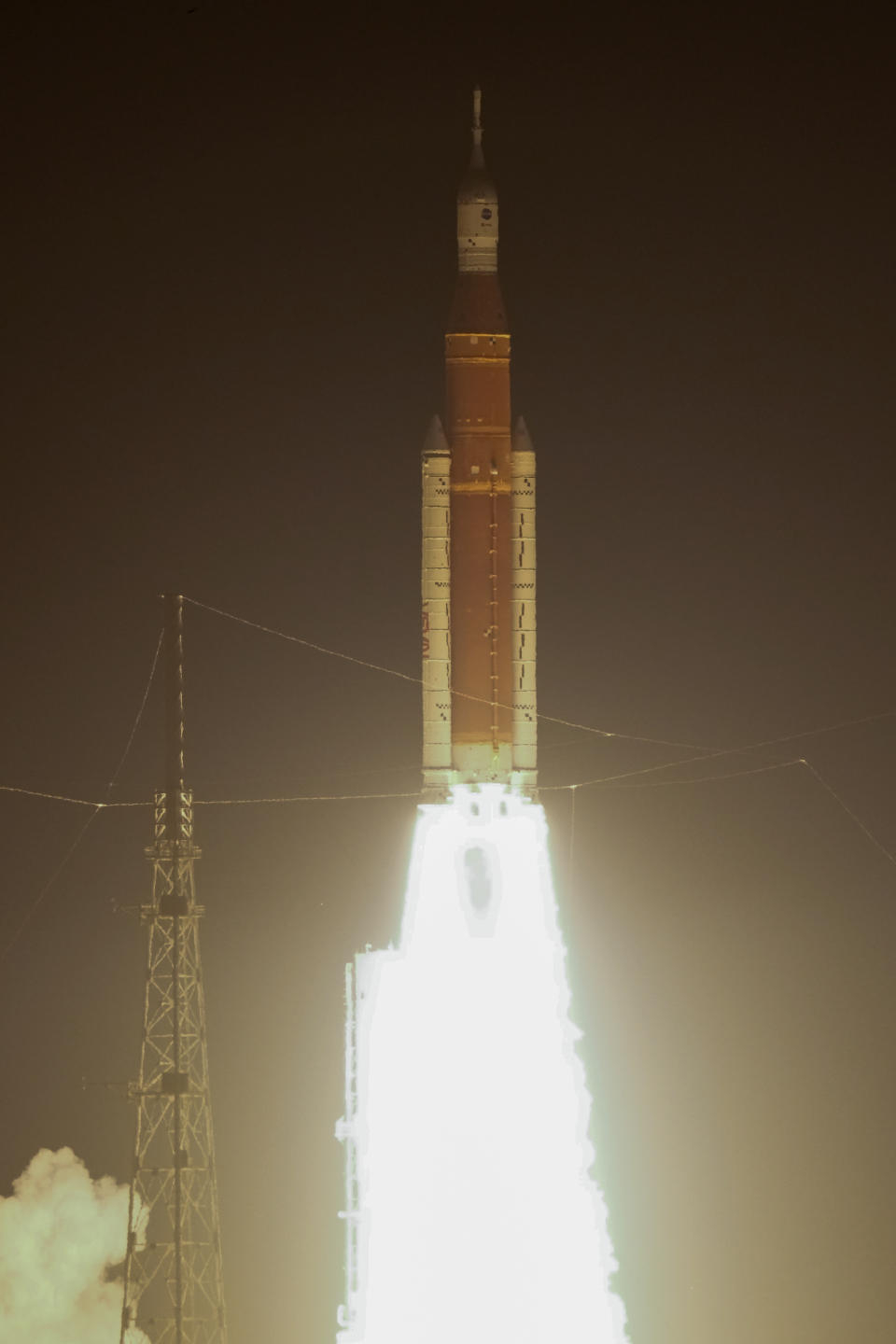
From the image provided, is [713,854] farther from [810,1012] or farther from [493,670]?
[493,670]

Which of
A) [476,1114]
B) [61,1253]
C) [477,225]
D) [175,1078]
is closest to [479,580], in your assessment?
[477,225]

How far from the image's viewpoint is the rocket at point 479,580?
48.2 meters

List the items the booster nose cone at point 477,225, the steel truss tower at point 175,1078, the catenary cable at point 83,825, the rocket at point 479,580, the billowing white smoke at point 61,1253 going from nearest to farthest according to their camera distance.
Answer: the steel truss tower at point 175,1078
the rocket at point 479,580
the booster nose cone at point 477,225
the billowing white smoke at point 61,1253
the catenary cable at point 83,825

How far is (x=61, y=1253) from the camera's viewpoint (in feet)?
176

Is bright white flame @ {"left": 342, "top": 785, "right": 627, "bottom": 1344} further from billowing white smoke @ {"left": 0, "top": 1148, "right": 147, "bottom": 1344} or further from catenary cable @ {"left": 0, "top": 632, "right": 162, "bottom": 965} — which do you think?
catenary cable @ {"left": 0, "top": 632, "right": 162, "bottom": 965}

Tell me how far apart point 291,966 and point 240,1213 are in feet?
13.8

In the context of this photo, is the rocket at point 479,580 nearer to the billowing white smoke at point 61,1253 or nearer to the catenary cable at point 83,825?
the billowing white smoke at point 61,1253

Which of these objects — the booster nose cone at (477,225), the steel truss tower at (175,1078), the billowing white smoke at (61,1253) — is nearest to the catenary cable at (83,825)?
the billowing white smoke at (61,1253)

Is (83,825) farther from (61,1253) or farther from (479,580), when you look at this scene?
(479,580)

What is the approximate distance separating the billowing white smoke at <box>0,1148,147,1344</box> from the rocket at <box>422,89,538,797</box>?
10.6 meters

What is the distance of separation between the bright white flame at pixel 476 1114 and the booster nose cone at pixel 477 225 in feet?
24.5

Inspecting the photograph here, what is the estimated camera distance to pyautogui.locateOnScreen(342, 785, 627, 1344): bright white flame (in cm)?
4709

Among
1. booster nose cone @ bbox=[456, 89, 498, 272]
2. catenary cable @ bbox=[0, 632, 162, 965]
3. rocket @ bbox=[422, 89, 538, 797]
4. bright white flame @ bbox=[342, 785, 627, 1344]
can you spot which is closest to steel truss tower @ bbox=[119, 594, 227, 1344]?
bright white flame @ bbox=[342, 785, 627, 1344]

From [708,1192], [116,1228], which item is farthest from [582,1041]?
[116,1228]
